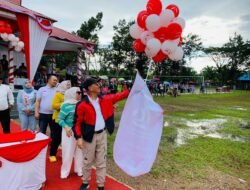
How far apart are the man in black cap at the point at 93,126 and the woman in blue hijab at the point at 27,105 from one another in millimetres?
2256

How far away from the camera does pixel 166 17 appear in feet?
12.7

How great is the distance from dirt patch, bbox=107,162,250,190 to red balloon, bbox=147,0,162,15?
2589 mm

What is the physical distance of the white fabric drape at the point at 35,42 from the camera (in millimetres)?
9164

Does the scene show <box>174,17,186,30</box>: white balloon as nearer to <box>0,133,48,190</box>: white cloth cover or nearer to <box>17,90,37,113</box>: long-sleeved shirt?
<box>0,133,48,190</box>: white cloth cover

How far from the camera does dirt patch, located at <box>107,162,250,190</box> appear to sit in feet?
14.5

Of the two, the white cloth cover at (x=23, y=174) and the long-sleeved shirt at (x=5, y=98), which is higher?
the long-sleeved shirt at (x=5, y=98)

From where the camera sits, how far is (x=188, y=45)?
146ft

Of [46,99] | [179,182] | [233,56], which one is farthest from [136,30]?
[233,56]

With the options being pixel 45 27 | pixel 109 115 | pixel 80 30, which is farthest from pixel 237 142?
pixel 80 30

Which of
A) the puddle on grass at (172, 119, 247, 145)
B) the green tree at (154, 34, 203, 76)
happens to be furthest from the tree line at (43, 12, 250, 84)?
the puddle on grass at (172, 119, 247, 145)

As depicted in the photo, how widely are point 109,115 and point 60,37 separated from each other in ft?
29.5

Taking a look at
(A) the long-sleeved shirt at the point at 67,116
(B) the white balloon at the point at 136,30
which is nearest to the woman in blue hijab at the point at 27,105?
(A) the long-sleeved shirt at the point at 67,116

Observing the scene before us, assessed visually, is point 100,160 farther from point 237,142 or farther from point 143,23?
point 237,142

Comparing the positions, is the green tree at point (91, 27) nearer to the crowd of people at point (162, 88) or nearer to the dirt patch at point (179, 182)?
the crowd of people at point (162, 88)
